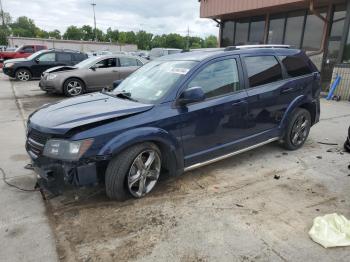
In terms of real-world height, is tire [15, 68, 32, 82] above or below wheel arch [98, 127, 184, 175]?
below

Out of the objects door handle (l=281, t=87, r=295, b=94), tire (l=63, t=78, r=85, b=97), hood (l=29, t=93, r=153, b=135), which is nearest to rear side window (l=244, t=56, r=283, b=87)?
door handle (l=281, t=87, r=295, b=94)

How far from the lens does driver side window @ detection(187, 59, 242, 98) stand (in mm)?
3766

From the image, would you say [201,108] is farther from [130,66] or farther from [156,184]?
[130,66]

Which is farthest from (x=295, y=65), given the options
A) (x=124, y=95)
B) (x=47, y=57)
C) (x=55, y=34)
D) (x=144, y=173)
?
(x=55, y=34)

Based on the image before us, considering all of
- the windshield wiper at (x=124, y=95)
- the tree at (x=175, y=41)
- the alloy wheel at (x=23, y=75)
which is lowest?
the alloy wheel at (x=23, y=75)

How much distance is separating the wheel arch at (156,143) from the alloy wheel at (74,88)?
7784 millimetres

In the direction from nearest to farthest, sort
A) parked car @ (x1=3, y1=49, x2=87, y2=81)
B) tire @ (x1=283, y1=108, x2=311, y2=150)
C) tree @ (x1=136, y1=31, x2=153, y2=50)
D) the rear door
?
the rear door → tire @ (x1=283, y1=108, x2=311, y2=150) → parked car @ (x1=3, y1=49, x2=87, y2=81) → tree @ (x1=136, y1=31, x2=153, y2=50)

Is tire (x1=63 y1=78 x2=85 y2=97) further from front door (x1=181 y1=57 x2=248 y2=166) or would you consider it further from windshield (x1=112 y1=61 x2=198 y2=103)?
front door (x1=181 y1=57 x2=248 y2=166)

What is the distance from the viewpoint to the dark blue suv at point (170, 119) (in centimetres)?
301

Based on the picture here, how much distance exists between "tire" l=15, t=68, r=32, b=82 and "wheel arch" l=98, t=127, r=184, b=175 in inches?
526

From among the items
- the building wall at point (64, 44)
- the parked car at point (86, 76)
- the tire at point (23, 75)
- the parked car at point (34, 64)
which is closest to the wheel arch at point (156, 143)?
the parked car at point (86, 76)

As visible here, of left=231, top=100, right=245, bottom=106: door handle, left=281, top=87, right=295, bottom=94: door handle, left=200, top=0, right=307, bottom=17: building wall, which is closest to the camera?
left=231, top=100, right=245, bottom=106: door handle

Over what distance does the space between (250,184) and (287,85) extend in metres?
1.82

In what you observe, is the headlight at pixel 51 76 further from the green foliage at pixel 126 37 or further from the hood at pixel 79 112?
the green foliage at pixel 126 37
